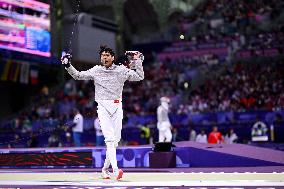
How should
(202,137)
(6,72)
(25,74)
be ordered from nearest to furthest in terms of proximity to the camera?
(202,137), (6,72), (25,74)

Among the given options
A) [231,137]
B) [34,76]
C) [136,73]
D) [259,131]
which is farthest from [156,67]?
[136,73]

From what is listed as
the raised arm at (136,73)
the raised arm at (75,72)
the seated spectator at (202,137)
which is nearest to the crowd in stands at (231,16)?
the seated spectator at (202,137)

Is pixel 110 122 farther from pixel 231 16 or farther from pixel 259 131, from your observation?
pixel 231 16

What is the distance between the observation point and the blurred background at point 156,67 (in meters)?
19.5

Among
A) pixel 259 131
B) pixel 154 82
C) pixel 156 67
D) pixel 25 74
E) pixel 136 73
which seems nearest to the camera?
pixel 136 73

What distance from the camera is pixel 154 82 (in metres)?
25.8

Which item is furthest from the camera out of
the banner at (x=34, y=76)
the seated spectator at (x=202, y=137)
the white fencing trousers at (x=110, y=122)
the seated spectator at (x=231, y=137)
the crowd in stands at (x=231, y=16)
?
the banner at (x=34, y=76)

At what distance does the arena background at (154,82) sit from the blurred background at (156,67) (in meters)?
0.06

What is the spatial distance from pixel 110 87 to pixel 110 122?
1.63ft

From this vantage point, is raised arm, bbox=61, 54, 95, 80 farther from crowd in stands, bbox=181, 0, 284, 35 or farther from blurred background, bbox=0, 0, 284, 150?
crowd in stands, bbox=181, 0, 284, 35

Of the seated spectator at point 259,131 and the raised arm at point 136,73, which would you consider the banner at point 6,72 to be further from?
the raised arm at point 136,73

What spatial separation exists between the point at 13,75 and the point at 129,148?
760 inches

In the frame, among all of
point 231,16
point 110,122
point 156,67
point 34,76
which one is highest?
point 231,16

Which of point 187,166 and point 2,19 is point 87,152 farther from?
point 2,19
